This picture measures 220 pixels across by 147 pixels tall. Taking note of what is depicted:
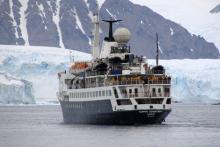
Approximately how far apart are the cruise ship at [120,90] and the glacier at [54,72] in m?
63.9

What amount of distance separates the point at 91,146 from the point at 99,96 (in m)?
17.3

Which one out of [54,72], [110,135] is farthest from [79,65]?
[54,72]

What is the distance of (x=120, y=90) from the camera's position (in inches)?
3162

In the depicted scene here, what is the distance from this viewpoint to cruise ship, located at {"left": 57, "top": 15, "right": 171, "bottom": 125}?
80.4 metres

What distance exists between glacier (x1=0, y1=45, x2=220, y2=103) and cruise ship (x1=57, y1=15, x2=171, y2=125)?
63856 mm

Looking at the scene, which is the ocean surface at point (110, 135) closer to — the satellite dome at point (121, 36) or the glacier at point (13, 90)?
the satellite dome at point (121, 36)

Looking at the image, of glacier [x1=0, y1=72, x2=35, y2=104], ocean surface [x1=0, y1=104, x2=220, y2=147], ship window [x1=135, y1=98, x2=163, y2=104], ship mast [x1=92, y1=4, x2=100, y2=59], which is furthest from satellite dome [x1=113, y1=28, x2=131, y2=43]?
glacier [x1=0, y1=72, x2=35, y2=104]

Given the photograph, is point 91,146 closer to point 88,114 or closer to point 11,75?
point 88,114

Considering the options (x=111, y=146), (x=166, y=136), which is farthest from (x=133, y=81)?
(x=111, y=146)

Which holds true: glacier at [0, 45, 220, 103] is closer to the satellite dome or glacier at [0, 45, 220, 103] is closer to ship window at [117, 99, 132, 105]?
the satellite dome

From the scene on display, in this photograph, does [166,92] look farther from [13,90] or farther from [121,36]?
[13,90]

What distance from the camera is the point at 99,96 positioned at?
82.9 meters

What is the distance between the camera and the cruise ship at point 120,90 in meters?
80.4

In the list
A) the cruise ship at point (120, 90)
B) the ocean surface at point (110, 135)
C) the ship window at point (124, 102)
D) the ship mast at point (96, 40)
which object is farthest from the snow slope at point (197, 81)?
the ship window at point (124, 102)
